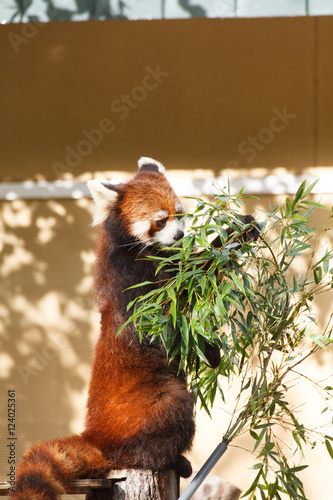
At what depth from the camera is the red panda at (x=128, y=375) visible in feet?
10.0

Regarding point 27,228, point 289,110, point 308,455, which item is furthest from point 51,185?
point 308,455

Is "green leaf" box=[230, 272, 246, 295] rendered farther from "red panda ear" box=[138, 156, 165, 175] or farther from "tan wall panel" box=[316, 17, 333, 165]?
"tan wall panel" box=[316, 17, 333, 165]

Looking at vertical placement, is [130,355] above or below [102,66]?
below

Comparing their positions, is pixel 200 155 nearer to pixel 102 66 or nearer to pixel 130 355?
pixel 102 66

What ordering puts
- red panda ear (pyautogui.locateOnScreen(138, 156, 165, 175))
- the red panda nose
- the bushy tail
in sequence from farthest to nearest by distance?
red panda ear (pyautogui.locateOnScreen(138, 156, 165, 175)), the red panda nose, the bushy tail

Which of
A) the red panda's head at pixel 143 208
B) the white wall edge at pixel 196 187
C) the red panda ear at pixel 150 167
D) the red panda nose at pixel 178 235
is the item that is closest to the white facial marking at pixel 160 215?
the red panda's head at pixel 143 208

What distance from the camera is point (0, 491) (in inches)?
116

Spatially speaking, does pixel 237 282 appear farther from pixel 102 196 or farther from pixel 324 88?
pixel 324 88

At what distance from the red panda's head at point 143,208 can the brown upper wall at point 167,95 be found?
7.67ft

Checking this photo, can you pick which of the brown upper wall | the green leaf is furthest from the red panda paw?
the brown upper wall

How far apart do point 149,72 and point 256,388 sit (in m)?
3.63

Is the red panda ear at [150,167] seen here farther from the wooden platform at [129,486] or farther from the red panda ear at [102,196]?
the wooden platform at [129,486]

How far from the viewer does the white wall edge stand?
5555mm

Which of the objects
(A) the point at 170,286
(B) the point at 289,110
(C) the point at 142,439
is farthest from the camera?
(B) the point at 289,110
